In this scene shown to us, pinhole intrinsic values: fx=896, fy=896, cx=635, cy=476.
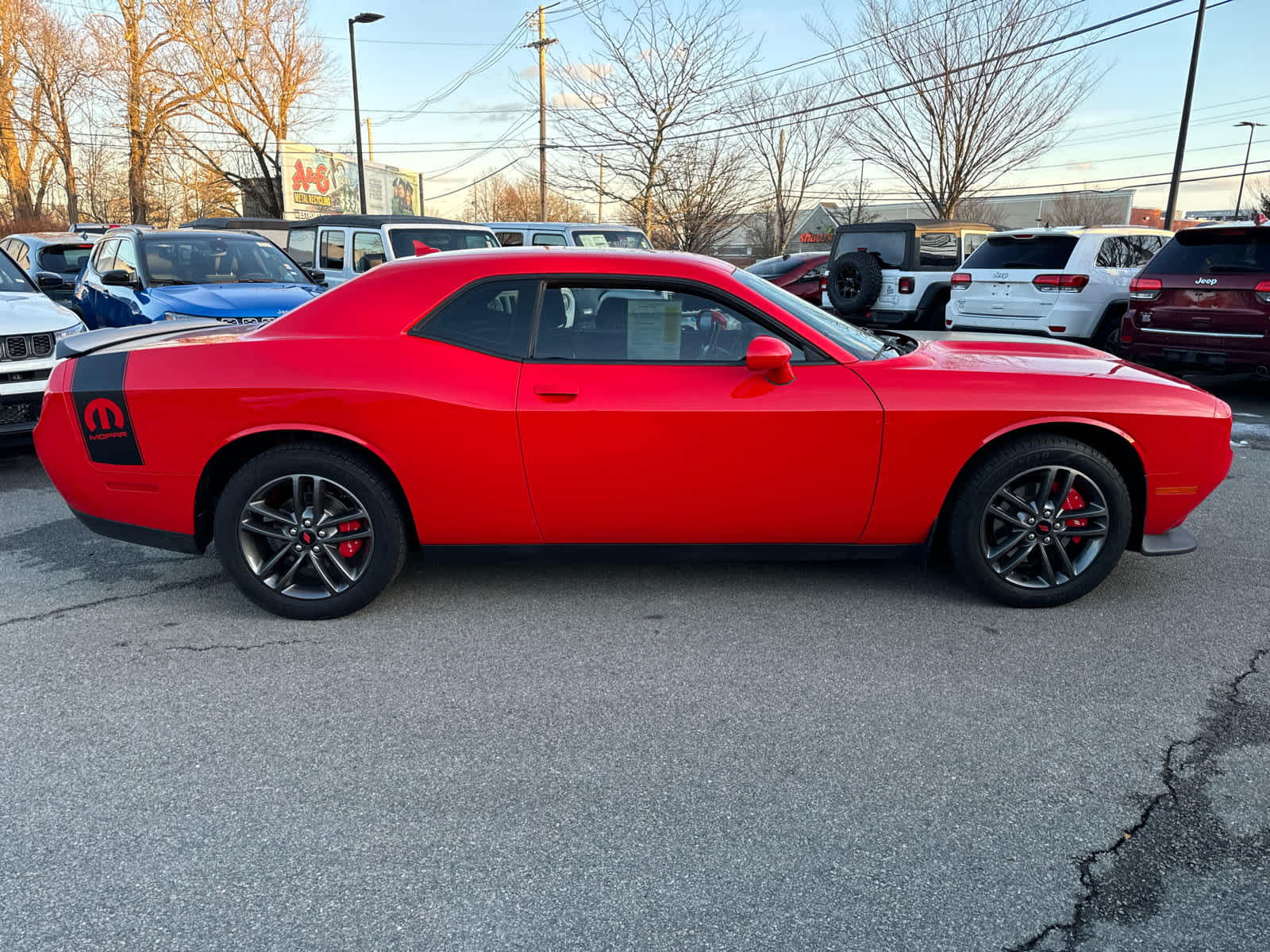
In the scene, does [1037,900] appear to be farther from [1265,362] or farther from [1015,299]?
[1015,299]

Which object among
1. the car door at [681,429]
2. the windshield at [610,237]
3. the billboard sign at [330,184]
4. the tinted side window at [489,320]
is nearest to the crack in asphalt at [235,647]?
the car door at [681,429]

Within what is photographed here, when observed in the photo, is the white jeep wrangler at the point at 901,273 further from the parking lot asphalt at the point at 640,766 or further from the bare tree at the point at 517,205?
the bare tree at the point at 517,205

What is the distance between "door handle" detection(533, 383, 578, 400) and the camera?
359cm

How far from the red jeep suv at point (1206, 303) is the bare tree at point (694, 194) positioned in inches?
502

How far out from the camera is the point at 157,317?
25.1 ft

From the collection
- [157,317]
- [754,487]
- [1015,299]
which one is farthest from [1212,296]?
[157,317]

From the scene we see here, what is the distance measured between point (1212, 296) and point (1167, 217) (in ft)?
41.3

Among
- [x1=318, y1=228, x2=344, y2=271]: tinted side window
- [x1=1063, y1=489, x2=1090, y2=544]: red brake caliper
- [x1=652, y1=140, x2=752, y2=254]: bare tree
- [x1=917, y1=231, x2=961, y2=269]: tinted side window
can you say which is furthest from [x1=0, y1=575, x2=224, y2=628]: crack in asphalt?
[x1=652, y1=140, x2=752, y2=254]: bare tree

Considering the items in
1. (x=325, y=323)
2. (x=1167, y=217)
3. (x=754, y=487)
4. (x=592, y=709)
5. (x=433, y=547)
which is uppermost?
(x=1167, y=217)

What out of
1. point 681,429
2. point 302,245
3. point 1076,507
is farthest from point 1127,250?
point 302,245

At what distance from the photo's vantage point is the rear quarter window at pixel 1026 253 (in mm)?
9633

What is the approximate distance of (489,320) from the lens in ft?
12.2

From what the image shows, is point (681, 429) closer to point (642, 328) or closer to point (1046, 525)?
point (642, 328)

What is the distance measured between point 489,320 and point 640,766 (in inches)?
75.7
